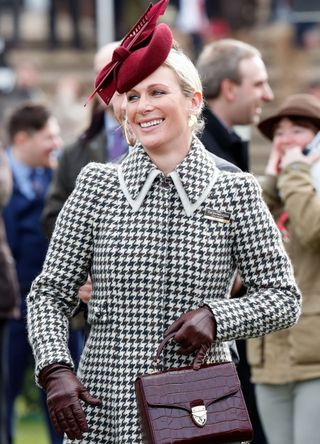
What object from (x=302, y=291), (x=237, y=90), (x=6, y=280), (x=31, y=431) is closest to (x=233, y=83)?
(x=237, y=90)

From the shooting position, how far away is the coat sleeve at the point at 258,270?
393 centimetres

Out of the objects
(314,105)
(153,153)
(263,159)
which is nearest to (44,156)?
(314,105)

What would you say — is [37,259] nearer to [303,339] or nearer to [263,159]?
[303,339]

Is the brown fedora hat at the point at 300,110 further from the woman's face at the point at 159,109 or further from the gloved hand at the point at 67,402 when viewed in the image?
the gloved hand at the point at 67,402

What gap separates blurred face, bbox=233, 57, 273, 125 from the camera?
21.5 ft

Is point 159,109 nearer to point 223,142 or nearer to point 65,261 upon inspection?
point 65,261

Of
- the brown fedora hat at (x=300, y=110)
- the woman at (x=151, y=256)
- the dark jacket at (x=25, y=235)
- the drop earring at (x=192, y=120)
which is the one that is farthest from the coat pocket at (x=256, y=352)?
the dark jacket at (x=25, y=235)

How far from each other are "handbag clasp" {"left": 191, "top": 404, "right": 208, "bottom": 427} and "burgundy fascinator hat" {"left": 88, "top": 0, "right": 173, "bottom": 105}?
0.96 metres

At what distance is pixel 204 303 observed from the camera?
153 inches

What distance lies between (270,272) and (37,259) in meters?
5.24

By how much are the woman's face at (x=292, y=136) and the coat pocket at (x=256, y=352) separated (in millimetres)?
884

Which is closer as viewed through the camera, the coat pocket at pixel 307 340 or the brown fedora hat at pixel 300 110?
the coat pocket at pixel 307 340

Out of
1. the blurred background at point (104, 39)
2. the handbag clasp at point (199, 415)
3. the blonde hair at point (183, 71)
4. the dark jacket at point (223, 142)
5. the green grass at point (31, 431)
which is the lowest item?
the green grass at point (31, 431)

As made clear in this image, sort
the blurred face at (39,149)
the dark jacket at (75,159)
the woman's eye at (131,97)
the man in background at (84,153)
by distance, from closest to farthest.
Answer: the woman's eye at (131,97) → the man in background at (84,153) → the dark jacket at (75,159) → the blurred face at (39,149)
